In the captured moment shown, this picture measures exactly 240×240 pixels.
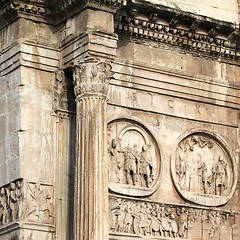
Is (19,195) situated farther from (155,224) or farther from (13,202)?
(155,224)

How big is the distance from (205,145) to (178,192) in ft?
3.74

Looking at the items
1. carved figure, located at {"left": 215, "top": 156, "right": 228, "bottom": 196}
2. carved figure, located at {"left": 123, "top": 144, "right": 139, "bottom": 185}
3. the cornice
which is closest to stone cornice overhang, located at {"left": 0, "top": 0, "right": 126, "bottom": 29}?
the cornice

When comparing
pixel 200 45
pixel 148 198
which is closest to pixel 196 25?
pixel 200 45

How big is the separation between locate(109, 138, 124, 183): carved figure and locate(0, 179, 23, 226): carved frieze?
178 centimetres

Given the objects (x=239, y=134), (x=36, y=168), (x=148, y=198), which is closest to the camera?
(x=36, y=168)

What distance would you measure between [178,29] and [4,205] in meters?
4.44

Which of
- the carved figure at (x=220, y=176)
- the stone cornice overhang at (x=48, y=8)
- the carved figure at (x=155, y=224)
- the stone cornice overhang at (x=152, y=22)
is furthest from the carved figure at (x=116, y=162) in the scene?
the stone cornice overhang at (x=48, y=8)

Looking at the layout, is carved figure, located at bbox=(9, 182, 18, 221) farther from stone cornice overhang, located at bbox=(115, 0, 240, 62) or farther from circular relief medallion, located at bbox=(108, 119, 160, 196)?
stone cornice overhang, located at bbox=(115, 0, 240, 62)

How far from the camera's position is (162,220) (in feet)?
64.3

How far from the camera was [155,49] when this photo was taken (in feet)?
66.0

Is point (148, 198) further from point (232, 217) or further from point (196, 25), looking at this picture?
point (196, 25)

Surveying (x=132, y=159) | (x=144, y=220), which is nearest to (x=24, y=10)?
(x=132, y=159)

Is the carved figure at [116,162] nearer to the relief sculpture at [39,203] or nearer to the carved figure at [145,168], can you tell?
the carved figure at [145,168]

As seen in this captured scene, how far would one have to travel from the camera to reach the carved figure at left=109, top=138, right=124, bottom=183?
63.0 feet
